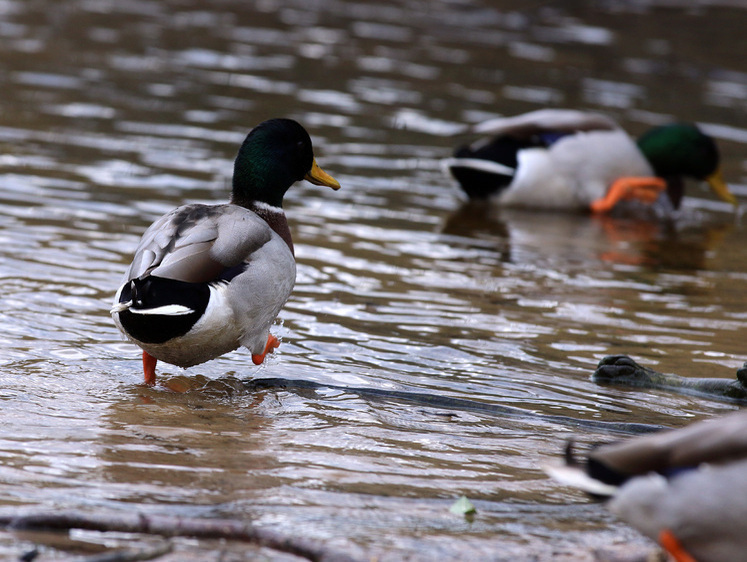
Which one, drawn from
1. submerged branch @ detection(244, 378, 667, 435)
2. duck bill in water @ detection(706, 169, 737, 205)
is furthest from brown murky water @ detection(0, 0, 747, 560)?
duck bill in water @ detection(706, 169, 737, 205)

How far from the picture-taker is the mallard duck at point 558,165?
29.3ft

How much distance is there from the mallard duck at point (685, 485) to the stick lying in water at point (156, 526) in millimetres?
732

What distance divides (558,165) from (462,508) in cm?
594

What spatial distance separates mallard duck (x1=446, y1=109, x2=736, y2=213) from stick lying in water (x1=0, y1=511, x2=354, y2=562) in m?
6.14

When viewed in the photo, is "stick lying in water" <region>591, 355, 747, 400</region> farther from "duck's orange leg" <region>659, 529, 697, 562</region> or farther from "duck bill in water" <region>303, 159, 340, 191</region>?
"duck's orange leg" <region>659, 529, 697, 562</region>

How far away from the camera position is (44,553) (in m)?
2.90

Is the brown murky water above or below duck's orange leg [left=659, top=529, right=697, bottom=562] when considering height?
below

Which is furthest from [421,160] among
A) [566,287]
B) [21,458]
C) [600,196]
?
[21,458]

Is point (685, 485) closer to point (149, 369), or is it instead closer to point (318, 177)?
point (149, 369)

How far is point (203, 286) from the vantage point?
4.29 metres

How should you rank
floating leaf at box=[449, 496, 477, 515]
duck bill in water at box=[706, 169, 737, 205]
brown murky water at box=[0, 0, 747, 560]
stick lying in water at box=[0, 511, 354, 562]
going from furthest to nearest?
duck bill in water at box=[706, 169, 737, 205] → brown murky water at box=[0, 0, 747, 560] → floating leaf at box=[449, 496, 477, 515] → stick lying in water at box=[0, 511, 354, 562]

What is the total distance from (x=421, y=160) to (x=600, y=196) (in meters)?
1.66

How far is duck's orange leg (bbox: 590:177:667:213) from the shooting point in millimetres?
8945

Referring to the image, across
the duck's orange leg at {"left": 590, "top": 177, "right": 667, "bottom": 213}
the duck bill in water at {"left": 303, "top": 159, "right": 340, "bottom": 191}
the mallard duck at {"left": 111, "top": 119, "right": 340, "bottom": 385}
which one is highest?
the duck bill in water at {"left": 303, "top": 159, "right": 340, "bottom": 191}
